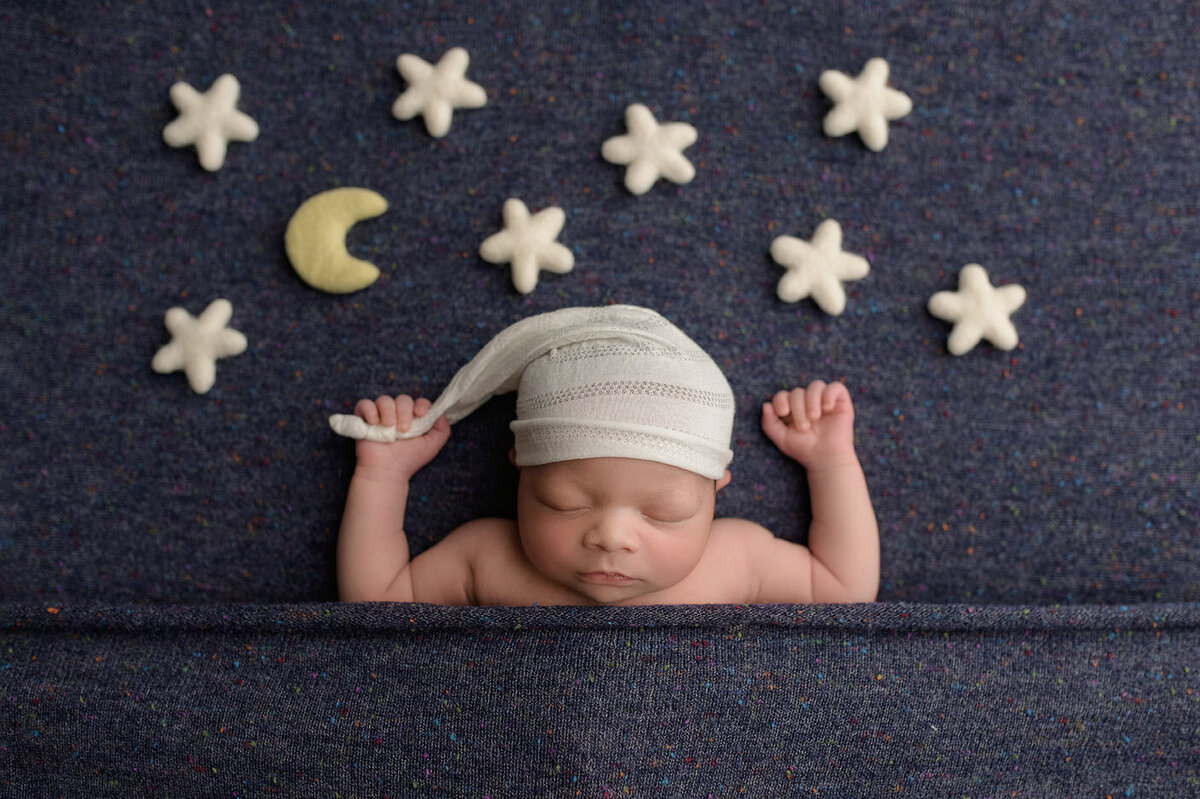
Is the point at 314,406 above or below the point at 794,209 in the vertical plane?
below

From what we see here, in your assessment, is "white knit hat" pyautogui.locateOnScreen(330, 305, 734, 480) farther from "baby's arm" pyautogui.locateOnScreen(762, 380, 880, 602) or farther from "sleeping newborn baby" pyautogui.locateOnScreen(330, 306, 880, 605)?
"baby's arm" pyautogui.locateOnScreen(762, 380, 880, 602)

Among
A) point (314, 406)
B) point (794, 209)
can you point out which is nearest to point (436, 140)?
point (314, 406)

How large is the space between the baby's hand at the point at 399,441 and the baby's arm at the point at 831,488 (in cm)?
45

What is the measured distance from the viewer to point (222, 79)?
3.86 feet

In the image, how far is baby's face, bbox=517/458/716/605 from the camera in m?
0.92

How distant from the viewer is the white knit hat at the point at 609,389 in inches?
36.0

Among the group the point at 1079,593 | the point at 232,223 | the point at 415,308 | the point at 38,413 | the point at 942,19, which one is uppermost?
the point at 942,19

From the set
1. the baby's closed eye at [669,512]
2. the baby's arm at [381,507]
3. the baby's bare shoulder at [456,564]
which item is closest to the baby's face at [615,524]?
the baby's closed eye at [669,512]

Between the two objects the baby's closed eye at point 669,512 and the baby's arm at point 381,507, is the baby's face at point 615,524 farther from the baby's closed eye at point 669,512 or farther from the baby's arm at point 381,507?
the baby's arm at point 381,507

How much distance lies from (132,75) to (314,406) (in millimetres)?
571

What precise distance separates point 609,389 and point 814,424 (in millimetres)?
343

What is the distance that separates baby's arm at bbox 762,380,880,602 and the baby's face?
208 mm

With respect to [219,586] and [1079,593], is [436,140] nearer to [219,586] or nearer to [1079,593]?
[219,586]

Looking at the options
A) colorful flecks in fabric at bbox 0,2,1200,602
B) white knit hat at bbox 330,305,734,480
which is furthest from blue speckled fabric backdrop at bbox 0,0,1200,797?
white knit hat at bbox 330,305,734,480
